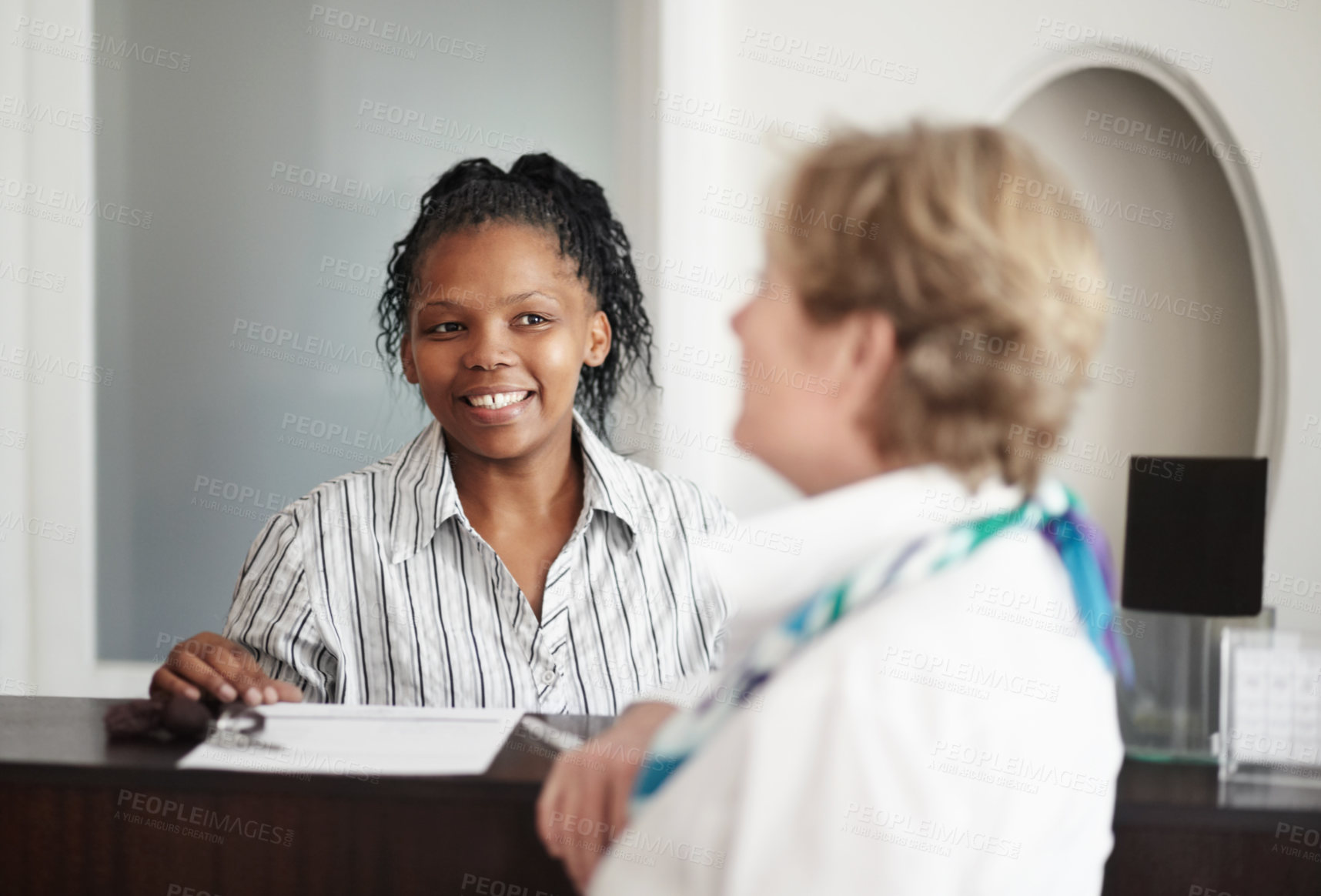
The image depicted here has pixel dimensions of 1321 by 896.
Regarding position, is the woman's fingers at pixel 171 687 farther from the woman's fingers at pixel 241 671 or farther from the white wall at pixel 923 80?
the white wall at pixel 923 80

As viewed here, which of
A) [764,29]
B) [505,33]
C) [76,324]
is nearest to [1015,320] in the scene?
[764,29]

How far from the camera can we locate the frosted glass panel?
1.94 m

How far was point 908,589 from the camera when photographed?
0.54m

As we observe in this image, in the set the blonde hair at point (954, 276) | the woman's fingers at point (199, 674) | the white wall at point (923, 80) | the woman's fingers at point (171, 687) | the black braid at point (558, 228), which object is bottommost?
the woman's fingers at point (171, 687)

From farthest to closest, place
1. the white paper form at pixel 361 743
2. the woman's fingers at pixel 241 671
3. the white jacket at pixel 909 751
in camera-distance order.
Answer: the woman's fingers at pixel 241 671 → the white paper form at pixel 361 743 → the white jacket at pixel 909 751

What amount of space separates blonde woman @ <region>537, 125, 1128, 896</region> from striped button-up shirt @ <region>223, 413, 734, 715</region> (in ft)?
2.25

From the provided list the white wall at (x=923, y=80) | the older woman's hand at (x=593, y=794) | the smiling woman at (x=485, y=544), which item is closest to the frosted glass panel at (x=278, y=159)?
the white wall at (x=923, y=80)

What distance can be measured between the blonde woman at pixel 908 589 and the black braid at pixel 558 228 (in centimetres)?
82

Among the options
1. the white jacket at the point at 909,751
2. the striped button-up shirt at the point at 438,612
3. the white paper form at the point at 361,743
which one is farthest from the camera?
the striped button-up shirt at the point at 438,612

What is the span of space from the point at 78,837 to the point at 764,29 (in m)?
1.53

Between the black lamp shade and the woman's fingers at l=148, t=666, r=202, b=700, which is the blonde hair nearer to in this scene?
the black lamp shade

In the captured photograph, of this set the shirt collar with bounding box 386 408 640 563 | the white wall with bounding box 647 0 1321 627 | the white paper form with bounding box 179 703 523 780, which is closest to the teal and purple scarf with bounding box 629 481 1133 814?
the white paper form with bounding box 179 703 523 780

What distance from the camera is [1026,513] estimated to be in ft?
1.91

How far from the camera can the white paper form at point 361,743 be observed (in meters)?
0.85
